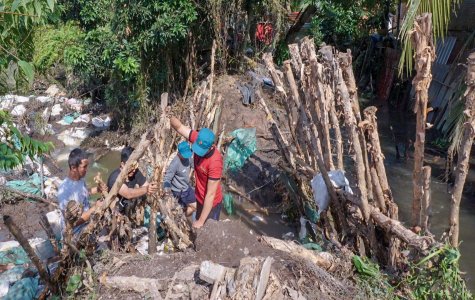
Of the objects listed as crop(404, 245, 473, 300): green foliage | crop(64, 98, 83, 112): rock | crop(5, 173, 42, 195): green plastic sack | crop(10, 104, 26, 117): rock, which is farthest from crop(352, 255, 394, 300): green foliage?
crop(64, 98, 83, 112): rock

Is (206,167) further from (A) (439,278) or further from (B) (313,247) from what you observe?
(A) (439,278)

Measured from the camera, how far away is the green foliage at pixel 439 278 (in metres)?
3.08

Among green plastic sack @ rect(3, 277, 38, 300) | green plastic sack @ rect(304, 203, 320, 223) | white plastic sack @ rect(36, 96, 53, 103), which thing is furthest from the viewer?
white plastic sack @ rect(36, 96, 53, 103)

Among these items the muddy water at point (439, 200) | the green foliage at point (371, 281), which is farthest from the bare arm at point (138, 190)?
the muddy water at point (439, 200)

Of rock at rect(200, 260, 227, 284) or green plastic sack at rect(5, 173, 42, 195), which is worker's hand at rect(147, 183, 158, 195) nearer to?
rock at rect(200, 260, 227, 284)

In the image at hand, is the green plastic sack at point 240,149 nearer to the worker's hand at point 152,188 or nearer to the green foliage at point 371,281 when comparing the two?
the worker's hand at point 152,188

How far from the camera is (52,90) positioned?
1214 cm

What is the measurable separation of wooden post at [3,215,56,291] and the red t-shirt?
5.01ft

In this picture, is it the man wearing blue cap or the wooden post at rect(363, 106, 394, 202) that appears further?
the man wearing blue cap

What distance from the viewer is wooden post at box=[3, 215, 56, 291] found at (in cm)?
289

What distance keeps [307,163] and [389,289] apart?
1.93 meters

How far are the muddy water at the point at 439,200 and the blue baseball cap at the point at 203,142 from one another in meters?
2.97

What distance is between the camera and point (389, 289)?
337 cm

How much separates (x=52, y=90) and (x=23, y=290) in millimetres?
9347
